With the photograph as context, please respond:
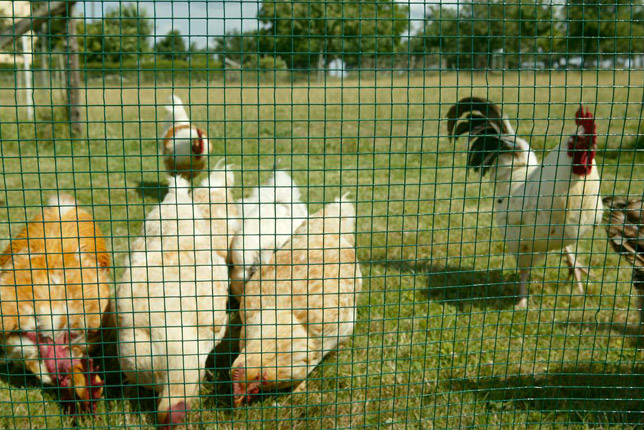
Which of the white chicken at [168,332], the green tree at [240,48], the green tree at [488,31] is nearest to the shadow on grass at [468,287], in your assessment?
the white chicken at [168,332]

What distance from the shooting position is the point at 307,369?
3.58m

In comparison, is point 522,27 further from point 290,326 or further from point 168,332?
point 168,332

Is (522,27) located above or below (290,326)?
above

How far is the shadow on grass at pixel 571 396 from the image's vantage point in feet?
10.3

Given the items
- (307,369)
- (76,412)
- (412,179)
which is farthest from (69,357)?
(412,179)

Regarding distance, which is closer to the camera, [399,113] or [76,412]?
[76,412]

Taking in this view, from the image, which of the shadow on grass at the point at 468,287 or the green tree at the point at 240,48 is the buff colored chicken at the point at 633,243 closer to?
the shadow on grass at the point at 468,287

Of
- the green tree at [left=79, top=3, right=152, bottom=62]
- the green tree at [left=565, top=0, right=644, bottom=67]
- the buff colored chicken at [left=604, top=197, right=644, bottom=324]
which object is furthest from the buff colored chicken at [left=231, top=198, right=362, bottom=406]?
the buff colored chicken at [left=604, top=197, right=644, bottom=324]

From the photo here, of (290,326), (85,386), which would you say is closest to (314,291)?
(290,326)

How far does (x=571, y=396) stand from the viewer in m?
3.45

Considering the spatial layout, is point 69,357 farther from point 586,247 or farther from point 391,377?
point 586,247

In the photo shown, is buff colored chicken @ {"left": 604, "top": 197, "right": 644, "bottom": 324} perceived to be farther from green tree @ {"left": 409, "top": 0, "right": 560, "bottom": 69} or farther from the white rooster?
green tree @ {"left": 409, "top": 0, "right": 560, "bottom": 69}

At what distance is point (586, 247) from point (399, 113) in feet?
30.1

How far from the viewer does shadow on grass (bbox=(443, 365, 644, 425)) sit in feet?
10.3
